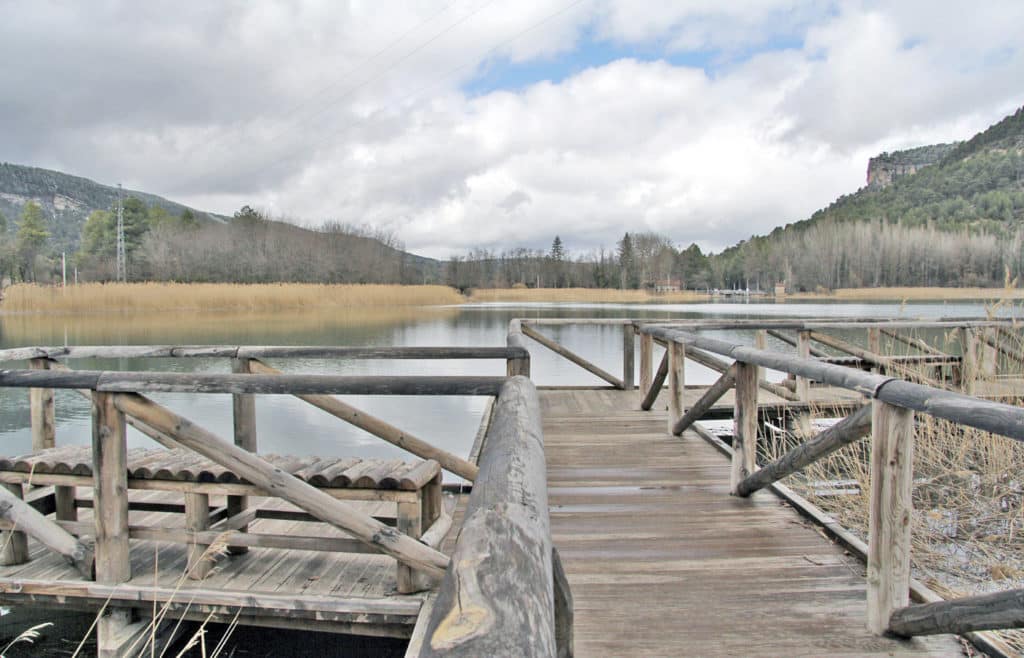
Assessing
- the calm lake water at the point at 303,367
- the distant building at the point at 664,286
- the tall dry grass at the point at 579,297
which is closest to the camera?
the calm lake water at the point at 303,367

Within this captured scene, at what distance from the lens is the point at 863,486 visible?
3992 millimetres

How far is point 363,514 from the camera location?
2.49 m

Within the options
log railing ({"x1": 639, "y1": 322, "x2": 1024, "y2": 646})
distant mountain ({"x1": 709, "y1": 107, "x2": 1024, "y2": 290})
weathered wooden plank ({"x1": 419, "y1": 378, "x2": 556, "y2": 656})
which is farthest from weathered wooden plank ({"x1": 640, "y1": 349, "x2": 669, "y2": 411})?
distant mountain ({"x1": 709, "y1": 107, "x2": 1024, "y2": 290})

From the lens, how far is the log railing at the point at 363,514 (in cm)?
56

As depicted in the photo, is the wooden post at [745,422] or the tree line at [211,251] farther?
the tree line at [211,251]

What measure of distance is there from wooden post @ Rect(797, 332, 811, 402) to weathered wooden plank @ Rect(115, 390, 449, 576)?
5744mm

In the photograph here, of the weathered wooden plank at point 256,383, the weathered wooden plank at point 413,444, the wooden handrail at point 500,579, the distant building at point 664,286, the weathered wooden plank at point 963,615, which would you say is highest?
the distant building at point 664,286

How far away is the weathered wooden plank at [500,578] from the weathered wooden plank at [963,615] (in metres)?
1.48

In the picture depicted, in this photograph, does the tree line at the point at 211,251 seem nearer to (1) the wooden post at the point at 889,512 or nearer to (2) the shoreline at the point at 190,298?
(2) the shoreline at the point at 190,298

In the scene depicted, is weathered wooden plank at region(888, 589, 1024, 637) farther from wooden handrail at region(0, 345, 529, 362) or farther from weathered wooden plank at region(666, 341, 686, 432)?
weathered wooden plank at region(666, 341, 686, 432)

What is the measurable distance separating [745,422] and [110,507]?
123 inches

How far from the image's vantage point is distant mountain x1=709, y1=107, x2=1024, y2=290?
70875mm

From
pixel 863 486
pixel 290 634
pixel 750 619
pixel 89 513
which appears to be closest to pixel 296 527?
pixel 290 634

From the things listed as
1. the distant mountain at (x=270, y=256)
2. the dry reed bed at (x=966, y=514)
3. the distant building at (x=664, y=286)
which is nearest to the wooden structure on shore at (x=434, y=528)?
the dry reed bed at (x=966, y=514)
